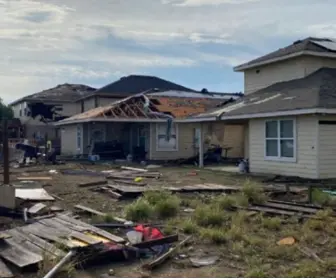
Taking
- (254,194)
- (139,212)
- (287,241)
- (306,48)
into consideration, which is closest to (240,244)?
(287,241)

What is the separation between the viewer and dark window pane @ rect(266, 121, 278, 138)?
53.0 ft

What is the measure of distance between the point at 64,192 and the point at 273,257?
7398 mm

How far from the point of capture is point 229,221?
26.5 ft

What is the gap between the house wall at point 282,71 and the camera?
19.2 meters

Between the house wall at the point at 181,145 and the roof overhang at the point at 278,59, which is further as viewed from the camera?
the house wall at the point at 181,145

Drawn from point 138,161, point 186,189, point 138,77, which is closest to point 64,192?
point 186,189

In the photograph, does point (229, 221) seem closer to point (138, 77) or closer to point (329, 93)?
point (329, 93)

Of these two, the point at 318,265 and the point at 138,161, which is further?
the point at 138,161

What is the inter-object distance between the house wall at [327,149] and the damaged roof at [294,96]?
69cm

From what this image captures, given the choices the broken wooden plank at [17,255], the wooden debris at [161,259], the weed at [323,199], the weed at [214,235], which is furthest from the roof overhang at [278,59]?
the broken wooden plank at [17,255]

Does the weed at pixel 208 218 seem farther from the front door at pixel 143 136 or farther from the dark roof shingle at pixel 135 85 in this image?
the dark roof shingle at pixel 135 85

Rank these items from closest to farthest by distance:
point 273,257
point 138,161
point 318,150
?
point 273,257, point 318,150, point 138,161

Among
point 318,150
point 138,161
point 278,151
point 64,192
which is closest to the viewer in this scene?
point 64,192

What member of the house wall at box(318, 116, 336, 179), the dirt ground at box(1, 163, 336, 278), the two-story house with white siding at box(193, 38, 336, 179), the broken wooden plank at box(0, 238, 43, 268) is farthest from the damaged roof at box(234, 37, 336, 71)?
the broken wooden plank at box(0, 238, 43, 268)
